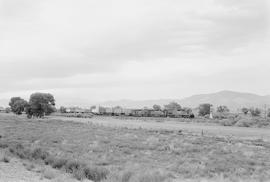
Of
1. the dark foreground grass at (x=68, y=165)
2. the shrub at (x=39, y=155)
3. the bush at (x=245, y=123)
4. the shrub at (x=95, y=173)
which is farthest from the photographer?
the bush at (x=245, y=123)

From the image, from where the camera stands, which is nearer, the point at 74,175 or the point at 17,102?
the point at 74,175

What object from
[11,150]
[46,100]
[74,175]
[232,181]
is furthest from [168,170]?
[46,100]

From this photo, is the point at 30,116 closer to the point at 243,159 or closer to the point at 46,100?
the point at 46,100

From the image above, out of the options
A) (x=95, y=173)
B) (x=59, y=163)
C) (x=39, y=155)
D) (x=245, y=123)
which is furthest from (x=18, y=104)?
(x=95, y=173)

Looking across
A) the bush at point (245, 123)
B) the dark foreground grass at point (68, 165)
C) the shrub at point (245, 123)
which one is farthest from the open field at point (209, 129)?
the dark foreground grass at point (68, 165)

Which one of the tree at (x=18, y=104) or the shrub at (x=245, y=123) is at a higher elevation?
the tree at (x=18, y=104)

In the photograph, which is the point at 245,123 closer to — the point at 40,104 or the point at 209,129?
the point at 209,129

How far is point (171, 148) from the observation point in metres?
30.3

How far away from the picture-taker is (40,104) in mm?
106438

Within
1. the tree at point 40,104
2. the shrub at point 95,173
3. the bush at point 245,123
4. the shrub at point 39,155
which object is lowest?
the shrub at point 95,173

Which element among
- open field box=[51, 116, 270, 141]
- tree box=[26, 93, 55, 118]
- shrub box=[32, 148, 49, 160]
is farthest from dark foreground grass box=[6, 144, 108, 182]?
tree box=[26, 93, 55, 118]

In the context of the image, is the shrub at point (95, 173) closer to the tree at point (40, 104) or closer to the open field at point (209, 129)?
the open field at point (209, 129)

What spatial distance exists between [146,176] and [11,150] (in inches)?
448

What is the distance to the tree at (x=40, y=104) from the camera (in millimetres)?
104875
